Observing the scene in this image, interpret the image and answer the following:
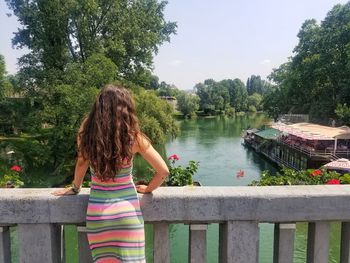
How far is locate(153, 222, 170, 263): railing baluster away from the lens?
222 centimetres

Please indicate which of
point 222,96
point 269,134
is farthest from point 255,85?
point 269,134

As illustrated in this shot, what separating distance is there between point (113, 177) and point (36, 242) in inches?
24.0

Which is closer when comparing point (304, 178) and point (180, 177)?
point (180, 177)

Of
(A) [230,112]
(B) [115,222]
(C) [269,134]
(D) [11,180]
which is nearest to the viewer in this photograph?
(B) [115,222]

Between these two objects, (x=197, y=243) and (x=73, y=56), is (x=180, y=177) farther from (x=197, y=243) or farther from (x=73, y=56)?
(x=73, y=56)

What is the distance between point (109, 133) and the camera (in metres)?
2.18

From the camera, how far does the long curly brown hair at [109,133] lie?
7.05ft

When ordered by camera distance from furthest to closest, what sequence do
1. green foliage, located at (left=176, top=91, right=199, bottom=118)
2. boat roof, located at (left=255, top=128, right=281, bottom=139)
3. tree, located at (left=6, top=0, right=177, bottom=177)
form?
green foliage, located at (left=176, top=91, right=199, bottom=118), boat roof, located at (left=255, top=128, right=281, bottom=139), tree, located at (left=6, top=0, right=177, bottom=177)

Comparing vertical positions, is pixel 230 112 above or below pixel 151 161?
below

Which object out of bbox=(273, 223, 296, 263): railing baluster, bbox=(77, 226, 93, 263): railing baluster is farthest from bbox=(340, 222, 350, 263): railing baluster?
bbox=(77, 226, 93, 263): railing baluster

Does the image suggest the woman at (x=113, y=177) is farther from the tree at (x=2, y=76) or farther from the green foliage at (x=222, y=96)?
the green foliage at (x=222, y=96)

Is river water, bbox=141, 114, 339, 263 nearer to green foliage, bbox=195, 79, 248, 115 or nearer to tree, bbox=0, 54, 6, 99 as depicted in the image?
tree, bbox=0, 54, 6, 99

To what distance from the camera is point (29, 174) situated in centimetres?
2036

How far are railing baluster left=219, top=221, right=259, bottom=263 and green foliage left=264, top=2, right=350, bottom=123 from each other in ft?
129
